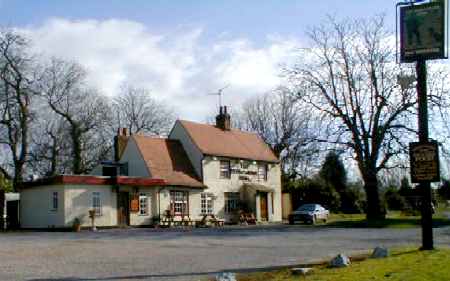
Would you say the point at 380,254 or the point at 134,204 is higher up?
the point at 134,204

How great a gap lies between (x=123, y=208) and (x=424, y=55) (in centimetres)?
2786

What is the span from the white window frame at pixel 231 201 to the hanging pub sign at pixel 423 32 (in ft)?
109

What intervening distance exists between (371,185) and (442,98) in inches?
322

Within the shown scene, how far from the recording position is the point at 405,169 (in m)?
43.5

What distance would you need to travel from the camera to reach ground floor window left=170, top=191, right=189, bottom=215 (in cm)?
4578

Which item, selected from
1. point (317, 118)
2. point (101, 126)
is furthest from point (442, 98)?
point (101, 126)

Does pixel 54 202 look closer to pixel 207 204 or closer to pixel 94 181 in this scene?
pixel 94 181

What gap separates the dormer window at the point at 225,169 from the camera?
5062 cm

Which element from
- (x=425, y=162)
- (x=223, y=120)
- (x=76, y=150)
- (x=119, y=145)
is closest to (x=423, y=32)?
(x=425, y=162)

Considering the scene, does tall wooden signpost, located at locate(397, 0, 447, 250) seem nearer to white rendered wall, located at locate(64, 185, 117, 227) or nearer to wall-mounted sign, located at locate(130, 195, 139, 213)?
white rendered wall, located at locate(64, 185, 117, 227)

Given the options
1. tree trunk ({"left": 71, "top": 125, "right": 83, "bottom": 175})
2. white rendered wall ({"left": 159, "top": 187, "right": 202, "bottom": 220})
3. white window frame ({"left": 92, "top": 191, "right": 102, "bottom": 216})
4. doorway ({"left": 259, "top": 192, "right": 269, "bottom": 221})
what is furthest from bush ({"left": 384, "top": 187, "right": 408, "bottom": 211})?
white window frame ({"left": 92, "top": 191, "right": 102, "bottom": 216})

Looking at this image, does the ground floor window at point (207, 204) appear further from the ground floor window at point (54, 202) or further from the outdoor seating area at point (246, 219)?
the ground floor window at point (54, 202)

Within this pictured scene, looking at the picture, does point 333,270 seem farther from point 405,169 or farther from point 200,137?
point 200,137

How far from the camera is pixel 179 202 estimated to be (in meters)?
46.3
